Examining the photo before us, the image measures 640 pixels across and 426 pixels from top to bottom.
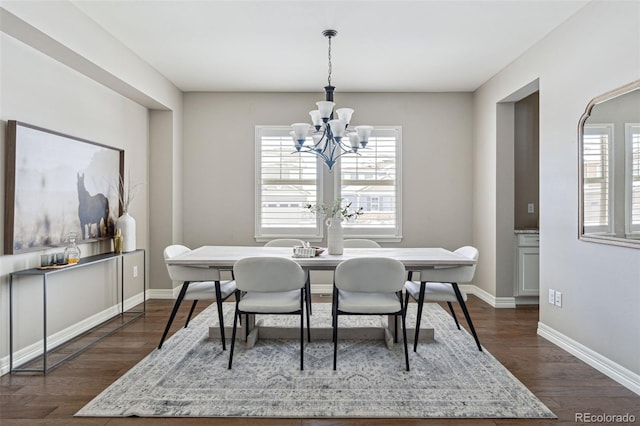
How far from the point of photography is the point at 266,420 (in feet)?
6.97

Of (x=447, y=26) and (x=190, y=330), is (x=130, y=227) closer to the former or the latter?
(x=190, y=330)

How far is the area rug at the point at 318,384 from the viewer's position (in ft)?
7.23

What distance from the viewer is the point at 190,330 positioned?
3625 mm

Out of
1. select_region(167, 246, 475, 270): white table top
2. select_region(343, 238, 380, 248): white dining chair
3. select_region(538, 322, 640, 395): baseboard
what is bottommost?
select_region(538, 322, 640, 395): baseboard

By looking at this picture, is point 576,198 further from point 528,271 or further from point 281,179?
point 281,179

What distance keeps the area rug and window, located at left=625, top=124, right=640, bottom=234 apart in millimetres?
1268

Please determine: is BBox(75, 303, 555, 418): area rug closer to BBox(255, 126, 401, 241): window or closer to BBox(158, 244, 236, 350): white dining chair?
BBox(158, 244, 236, 350): white dining chair

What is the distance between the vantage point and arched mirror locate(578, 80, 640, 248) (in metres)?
2.49

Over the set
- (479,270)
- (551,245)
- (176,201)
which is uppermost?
(176,201)

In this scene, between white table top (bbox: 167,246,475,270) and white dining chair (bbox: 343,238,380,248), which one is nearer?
white table top (bbox: 167,246,475,270)

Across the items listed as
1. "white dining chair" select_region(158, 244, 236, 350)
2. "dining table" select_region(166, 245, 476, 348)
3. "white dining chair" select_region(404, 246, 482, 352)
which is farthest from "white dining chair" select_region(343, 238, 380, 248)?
"white dining chair" select_region(158, 244, 236, 350)

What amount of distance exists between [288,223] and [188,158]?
1.58 m

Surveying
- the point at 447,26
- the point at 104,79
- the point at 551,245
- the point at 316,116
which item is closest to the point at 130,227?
the point at 104,79

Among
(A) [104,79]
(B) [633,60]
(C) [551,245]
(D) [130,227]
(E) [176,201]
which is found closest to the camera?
(B) [633,60]
